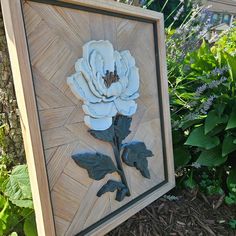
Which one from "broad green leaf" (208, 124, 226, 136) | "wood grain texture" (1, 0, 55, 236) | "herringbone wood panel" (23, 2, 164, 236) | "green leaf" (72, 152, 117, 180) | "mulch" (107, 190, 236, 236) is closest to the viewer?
"wood grain texture" (1, 0, 55, 236)

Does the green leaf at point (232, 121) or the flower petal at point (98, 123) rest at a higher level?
the flower petal at point (98, 123)

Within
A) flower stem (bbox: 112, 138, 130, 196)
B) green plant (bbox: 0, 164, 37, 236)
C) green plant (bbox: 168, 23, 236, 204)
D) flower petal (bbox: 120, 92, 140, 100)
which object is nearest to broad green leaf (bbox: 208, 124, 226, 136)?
green plant (bbox: 168, 23, 236, 204)

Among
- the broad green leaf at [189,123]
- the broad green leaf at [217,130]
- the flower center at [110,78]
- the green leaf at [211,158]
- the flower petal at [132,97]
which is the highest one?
the flower center at [110,78]

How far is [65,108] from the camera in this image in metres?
1.09

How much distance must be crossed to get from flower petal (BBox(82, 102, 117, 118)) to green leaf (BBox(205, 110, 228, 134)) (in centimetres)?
70

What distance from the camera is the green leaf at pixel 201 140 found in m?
1.73

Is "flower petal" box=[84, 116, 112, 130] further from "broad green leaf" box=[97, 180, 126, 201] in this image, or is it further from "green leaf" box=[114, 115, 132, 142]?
"broad green leaf" box=[97, 180, 126, 201]

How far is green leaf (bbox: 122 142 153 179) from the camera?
1305mm

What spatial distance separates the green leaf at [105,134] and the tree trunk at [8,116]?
14.3 inches

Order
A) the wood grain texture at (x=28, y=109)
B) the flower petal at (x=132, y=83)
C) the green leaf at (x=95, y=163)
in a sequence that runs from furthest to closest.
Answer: the flower petal at (x=132, y=83)
the green leaf at (x=95, y=163)
the wood grain texture at (x=28, y=109)

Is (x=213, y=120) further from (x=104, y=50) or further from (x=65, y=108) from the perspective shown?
(x=65, y=108)

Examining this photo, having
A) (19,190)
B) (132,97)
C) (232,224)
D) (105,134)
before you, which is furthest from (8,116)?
(232,224)

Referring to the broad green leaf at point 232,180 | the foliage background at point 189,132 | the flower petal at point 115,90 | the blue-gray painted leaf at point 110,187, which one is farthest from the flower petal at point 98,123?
the broad green leaf at point 232,180

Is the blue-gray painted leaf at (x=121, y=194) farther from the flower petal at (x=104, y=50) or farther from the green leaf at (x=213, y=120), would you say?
the green leaf at (x=213, y=120)
